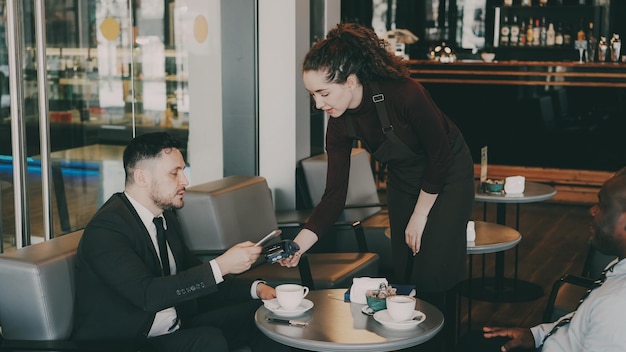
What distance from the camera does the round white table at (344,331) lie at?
261 centimetres

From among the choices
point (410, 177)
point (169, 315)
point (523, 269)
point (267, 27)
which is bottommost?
point (523, 269)

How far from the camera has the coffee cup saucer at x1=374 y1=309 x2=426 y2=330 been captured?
272cm

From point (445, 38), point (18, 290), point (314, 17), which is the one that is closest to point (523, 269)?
point (314, 17)

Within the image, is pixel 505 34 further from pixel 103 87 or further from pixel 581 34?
pixel 103 87

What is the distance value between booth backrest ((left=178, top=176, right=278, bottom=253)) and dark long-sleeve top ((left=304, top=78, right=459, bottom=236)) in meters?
1.06

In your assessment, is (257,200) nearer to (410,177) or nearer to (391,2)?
(410,177)

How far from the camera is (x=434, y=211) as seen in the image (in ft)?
10.9

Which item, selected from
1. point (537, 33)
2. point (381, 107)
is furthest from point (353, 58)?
point (537, 33)

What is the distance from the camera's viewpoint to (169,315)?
3115 millimetres

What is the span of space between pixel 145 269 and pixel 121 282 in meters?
0.10

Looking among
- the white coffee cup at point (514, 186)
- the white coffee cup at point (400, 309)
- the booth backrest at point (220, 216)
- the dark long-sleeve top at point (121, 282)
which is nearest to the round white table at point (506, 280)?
the white coffee cup at point (514, 186)

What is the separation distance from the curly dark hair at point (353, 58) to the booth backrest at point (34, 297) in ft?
3.89

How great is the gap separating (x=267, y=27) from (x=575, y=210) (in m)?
4.47

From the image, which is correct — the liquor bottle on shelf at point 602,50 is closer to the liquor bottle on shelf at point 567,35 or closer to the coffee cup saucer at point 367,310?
the liquor bottle on shelf at point 567,35
